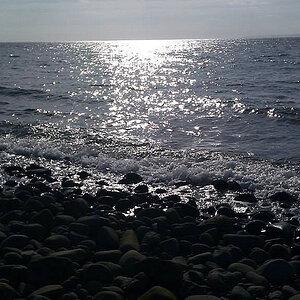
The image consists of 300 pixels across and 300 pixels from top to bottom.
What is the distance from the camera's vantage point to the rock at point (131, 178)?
36.7 feet

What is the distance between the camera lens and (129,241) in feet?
23.1

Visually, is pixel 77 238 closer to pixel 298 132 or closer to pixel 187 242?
pixel 187 242

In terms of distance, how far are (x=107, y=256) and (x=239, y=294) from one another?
186cm

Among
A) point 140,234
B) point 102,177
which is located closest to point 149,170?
point 102,177

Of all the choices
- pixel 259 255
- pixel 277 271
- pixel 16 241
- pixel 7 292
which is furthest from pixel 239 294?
pixel 16 241

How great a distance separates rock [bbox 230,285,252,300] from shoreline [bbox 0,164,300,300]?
0.5 inches

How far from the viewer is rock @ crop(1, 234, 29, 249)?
6.86 metres

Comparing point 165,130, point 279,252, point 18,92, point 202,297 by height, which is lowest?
point 279,252

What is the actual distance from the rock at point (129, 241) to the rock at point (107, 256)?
265mm

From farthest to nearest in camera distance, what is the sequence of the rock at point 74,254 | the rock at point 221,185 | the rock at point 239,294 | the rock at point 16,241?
the rock at point 221,185
the rock at point 16,241
the rock at point 74,254
the rock at point 239,294

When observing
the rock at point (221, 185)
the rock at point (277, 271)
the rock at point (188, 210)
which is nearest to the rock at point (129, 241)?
the rock at point (188, 210)

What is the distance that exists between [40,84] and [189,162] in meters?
23.0

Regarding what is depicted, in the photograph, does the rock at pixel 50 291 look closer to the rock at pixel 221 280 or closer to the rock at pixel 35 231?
the rock at pixel 35 231

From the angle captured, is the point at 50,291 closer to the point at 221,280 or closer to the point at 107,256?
the point at 107,256
